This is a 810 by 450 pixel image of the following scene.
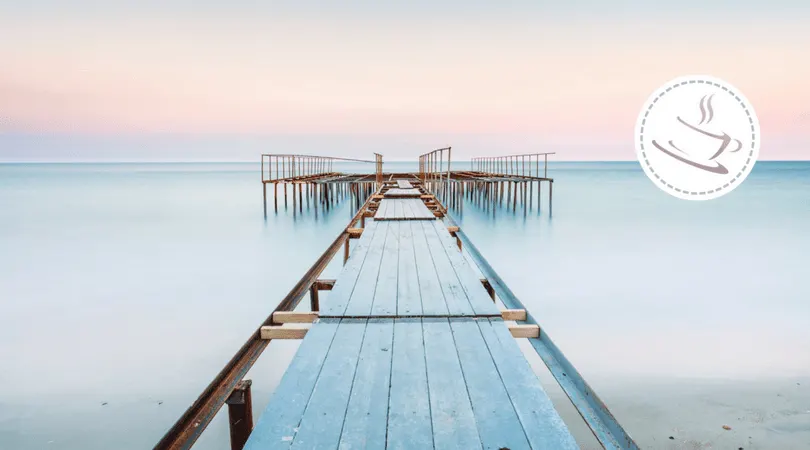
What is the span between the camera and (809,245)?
44.4 ft

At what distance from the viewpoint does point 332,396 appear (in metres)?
1.97

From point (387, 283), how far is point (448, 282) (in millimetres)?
469

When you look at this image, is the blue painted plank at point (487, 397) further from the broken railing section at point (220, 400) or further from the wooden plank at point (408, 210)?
the wooden plank at point (408, 210)

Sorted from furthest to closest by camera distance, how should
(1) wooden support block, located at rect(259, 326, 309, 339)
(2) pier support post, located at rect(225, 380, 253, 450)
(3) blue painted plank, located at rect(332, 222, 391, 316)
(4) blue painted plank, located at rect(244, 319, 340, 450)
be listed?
(3) blue painted plank, located at rect(332, 222, 391, 316)
(1) wooden support block, located at rect(259, 326, 309, 339)
(2) pier support post, located at rect(225, 380, 253, 450)
(4) blue painted plank, located at rect(244, 319, 340, 450)

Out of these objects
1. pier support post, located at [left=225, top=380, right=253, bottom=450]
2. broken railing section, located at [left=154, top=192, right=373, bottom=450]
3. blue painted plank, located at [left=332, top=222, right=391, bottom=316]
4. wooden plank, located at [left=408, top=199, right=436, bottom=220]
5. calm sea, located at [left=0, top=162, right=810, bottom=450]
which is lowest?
calm sea, located at [left=0, top=162, right=810, bottom=450]

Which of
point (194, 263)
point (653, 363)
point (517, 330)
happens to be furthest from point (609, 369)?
point (194, 263)

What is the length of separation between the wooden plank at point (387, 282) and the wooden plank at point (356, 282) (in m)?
0.05

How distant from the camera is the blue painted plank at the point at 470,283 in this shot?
303 cm

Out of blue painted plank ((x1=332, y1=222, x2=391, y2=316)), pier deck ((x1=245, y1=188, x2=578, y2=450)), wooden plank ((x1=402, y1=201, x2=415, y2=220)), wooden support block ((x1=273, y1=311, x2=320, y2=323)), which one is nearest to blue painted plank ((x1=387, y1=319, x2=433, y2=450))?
pier deck ((x1=245, y1=188, x2=578, y2=450))

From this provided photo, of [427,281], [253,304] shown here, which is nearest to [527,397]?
[427,281]

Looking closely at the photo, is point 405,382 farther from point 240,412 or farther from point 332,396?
point 240,412

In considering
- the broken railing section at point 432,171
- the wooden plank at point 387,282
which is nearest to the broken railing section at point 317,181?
the broken railing section at point 432,171

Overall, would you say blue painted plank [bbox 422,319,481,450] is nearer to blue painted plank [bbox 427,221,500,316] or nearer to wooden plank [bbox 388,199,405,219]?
blue painted plank [bbox 427,221,500,316]

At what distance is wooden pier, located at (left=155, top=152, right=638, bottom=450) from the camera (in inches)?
67.6
